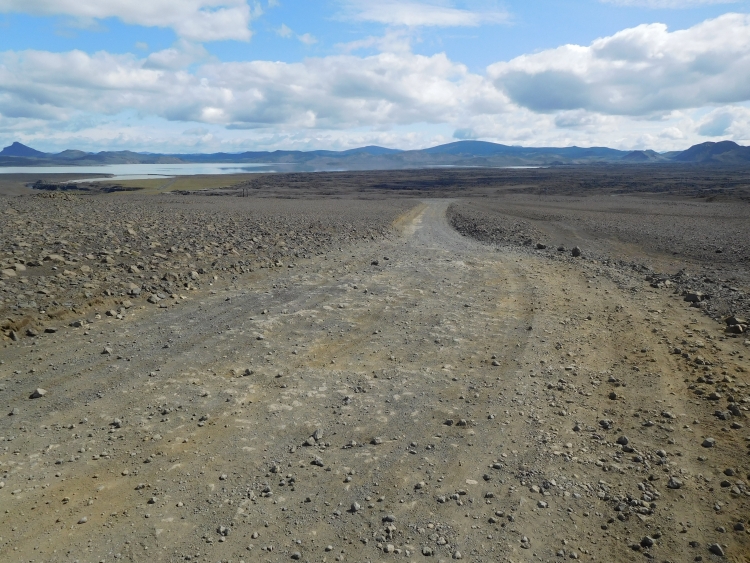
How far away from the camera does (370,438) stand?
20.5 feet

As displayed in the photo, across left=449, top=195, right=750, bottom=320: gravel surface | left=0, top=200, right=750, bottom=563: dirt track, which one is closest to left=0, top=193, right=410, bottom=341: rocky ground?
left=0, top=200, right=750, bottom=563: dirt track

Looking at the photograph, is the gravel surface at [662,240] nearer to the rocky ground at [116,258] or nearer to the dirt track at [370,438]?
the dirt track at [370,438]

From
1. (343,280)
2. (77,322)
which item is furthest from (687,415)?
(77,322)

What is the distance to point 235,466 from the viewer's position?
219 inches

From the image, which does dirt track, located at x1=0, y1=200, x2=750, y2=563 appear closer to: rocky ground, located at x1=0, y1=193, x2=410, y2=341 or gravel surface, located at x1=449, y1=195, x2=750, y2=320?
rocky ground, located at x1=0, y1=193, x2=410, y2=341

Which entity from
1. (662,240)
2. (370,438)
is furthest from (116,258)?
(662,240)

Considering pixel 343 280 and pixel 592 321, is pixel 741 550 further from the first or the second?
pixel 343 280

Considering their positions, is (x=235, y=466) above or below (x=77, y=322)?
below

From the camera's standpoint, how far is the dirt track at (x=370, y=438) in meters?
4.62

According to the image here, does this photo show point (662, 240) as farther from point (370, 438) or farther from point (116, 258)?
point (116, 258)

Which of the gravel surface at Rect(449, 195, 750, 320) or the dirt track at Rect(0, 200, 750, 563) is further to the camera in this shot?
the gravel surface at Rect(449, 195, 750, 320)

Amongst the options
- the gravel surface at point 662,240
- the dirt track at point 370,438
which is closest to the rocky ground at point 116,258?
the dirt track at point 370,438

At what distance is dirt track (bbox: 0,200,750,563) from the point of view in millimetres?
4625

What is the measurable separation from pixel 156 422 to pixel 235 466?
1486 mm
